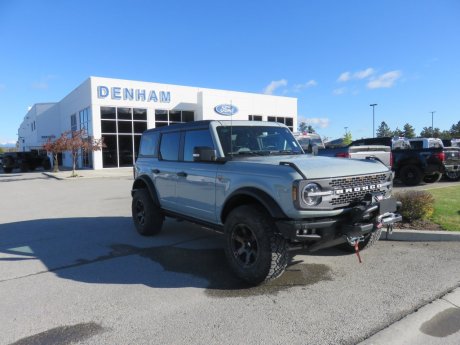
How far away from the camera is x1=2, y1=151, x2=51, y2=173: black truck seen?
31.2 metres

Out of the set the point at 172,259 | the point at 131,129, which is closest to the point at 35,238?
the point at 172,259

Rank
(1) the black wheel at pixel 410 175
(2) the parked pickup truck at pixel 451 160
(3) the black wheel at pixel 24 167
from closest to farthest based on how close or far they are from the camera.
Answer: (1) the black wheel at pixel 410 175 < (2) the parked pickup truck at pixel 451 160 < (3) the black wheel at pixel 24 167

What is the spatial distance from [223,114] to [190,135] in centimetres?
2878

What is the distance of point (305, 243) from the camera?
14.2ft

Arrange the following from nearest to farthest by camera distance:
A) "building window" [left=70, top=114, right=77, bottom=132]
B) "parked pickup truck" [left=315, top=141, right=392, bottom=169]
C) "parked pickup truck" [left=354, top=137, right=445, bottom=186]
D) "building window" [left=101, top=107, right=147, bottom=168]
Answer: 1. "parked pickup truck" [left=315, top=141, right=392, bottom=169]
2. "parked pickup truck" [left=354, top=137, right=445, bottom=186]
3. "building window" [left=101, top=107, right=147, bottom=168]
4. "building window" [left=70, top=114, right=77, bottom=132]

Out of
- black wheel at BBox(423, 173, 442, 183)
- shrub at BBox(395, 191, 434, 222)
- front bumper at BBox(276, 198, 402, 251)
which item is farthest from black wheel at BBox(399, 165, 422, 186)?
front bumper at BBox(276, 198, 402, 251)

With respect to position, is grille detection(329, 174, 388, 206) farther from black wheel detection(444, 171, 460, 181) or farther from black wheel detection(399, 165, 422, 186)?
black wheel detection(444, 171, 460, 181)

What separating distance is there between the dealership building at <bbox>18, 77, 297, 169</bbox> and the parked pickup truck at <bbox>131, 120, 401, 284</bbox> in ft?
73.9

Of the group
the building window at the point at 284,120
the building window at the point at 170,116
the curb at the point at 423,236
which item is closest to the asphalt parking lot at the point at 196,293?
the curb at the point at 423,236

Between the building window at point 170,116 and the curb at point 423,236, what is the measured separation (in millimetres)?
26836

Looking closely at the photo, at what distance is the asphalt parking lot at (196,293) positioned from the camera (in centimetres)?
348

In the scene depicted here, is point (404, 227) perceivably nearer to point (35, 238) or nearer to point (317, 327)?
point (317, 327)

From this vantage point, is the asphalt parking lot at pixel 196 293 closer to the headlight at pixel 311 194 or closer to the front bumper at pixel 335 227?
the front bumper at pixel 335 227

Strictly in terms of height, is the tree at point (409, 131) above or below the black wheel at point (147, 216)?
above
